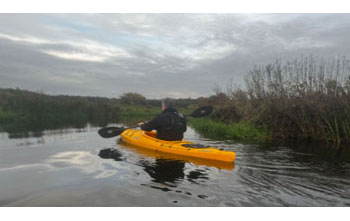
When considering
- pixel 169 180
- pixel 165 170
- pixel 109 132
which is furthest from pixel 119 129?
pixel 169 180

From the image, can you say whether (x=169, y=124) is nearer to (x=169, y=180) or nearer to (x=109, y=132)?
(x=169, y=180)

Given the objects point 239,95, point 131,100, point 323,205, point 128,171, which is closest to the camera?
point 323,205

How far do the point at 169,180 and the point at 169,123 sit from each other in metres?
2.75

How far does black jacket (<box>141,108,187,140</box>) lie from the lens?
25.1 ft

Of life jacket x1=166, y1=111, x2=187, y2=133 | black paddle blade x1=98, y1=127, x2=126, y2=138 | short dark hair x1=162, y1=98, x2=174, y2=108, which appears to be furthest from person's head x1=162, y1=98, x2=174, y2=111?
black paddle blade x1=98, y1=127, x2=126, y2=138

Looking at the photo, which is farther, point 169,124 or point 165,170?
point 169,124

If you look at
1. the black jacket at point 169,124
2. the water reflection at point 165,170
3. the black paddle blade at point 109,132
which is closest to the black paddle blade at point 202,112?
the black jacket at point 169,124

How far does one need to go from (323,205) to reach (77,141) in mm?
8688

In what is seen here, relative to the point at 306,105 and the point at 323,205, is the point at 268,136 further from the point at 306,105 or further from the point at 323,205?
the point at 323,205

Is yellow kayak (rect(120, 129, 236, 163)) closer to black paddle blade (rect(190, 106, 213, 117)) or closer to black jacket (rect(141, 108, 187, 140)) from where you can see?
black jacket (rect(141, 108, 187, 140))

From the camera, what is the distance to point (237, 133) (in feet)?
36.3

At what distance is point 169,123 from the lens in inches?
302

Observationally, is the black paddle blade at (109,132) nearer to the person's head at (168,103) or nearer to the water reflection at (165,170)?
the person's head at (168,103)

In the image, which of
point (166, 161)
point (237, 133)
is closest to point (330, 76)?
point (237, 133)
